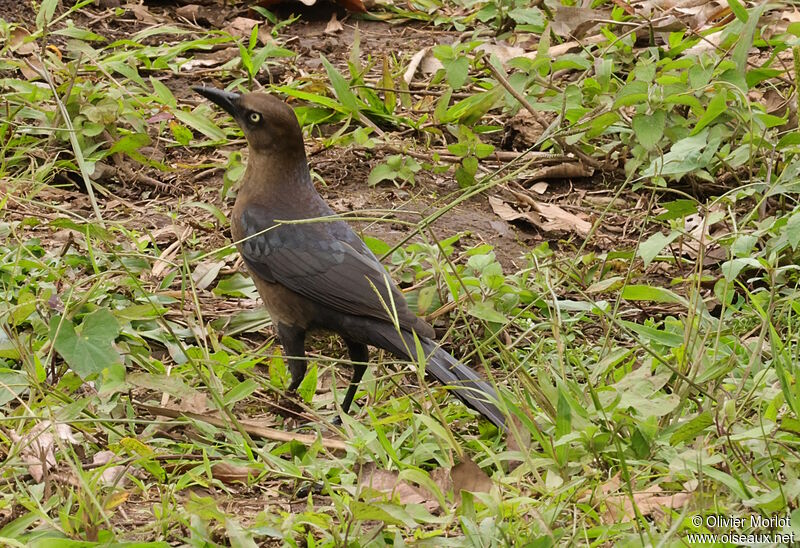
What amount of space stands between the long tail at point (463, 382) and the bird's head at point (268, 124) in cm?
121

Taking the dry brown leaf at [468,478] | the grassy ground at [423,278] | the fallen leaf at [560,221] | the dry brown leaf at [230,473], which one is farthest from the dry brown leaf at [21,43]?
the dry brown leaf at [468,478]

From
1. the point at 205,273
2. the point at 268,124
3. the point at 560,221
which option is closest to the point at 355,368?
the point at 205,273

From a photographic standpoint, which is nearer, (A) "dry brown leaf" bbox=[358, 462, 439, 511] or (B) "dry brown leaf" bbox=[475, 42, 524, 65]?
(A) "dry brown leaf" bbox=[358, 462, 439, 511]

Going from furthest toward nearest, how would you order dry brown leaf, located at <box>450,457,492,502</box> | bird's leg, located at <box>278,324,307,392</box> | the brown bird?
bird's leg, located at <box>278,324,307,392</box>, the brown bird, dry brown leaf, located at <box>450,457,492,502</box>

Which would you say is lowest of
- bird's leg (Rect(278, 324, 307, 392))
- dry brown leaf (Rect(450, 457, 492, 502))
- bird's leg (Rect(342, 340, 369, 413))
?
bird's leg (Rect(342, 340, 369, 413))

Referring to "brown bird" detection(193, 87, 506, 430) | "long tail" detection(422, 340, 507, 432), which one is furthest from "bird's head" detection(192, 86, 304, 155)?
"long tail" detection(422, 340, 507, 432)

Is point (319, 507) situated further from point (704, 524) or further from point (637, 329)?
point (637, 329)

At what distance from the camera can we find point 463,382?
4.21 metres

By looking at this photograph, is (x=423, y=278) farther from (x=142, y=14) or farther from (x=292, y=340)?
(x=142, y=14)

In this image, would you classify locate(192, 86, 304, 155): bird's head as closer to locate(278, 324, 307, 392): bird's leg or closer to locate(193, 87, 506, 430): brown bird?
locate(193, 87, 506, 430): brown bird

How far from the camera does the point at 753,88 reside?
6492 millimetres

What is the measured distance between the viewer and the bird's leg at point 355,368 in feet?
14.9

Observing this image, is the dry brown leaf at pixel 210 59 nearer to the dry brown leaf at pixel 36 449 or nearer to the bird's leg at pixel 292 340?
the bird's leg at pixel 292 340

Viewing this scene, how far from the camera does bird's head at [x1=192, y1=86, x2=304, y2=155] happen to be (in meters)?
5.08
